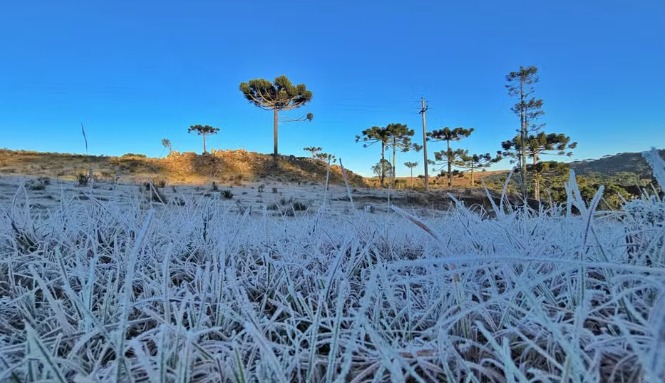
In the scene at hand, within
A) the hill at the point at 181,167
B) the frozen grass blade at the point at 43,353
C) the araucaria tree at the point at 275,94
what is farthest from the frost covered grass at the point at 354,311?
the araucaria tree at the point at 275,94

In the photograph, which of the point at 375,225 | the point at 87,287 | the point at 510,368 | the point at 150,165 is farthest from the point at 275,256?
the point at 150,165

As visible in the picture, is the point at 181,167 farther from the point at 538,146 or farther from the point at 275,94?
the point at 538,146

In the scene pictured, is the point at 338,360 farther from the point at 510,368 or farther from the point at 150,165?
the point at 150,165

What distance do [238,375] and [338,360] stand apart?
0.58 ft

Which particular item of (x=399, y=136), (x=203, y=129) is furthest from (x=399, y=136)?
(x=203, y=129)

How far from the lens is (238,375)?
0.55 meters

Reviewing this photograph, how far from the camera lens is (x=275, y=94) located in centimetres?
2655

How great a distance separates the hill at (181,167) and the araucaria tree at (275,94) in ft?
8.79

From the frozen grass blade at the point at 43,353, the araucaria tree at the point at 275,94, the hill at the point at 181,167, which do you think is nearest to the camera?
the frozen grass blade at the point at 43,353

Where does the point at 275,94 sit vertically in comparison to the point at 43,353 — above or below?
above

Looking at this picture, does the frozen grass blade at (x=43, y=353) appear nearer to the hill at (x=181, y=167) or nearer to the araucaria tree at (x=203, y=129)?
the hill at (x=181, y=167)

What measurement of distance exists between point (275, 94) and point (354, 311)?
27.2 metres

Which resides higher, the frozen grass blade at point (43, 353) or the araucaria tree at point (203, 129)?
the araucaria tree at point (203, 129)

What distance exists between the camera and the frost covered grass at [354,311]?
21.3 inches
